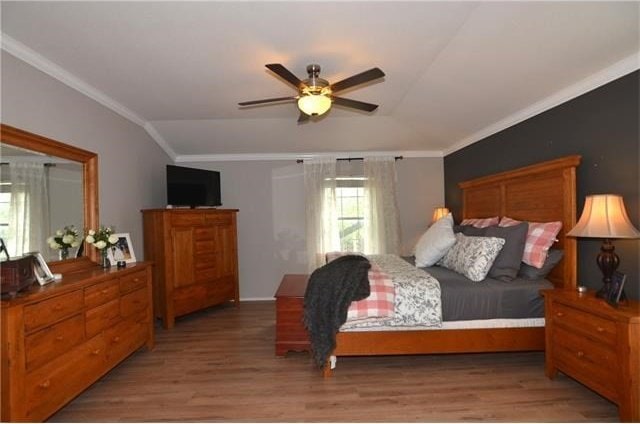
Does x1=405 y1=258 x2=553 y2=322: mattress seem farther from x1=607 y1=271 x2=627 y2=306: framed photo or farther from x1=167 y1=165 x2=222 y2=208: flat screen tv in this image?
x1=167 y1=165 x2=222 y2=208: flat screen tv

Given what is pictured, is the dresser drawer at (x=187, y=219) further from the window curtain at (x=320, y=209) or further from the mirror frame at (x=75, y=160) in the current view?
the window curtain at (x=320, y=209)

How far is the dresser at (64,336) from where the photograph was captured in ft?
5.86

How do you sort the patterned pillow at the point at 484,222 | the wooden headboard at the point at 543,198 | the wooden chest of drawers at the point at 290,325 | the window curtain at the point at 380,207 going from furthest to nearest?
the window curtain at the point at 380,207 → the patterned pillow at the point at 484,222 → the wooden chest of drawers at the point at 290,325 → the wooden headboard at the point at 543,198

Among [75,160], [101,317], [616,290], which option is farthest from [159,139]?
[616,290]

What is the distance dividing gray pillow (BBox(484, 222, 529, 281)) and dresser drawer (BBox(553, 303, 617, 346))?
17.9 inches

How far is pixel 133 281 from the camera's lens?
118 inches

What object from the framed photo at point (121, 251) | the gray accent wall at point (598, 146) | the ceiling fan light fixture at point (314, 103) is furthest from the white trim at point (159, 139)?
the gray accent wall at point (598, 146)

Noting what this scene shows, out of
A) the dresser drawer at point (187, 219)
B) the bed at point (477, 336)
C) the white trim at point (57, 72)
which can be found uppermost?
the white trim at point (57, 72)

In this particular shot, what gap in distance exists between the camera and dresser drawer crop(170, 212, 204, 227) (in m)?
4.03

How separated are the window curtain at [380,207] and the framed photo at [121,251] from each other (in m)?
3.25

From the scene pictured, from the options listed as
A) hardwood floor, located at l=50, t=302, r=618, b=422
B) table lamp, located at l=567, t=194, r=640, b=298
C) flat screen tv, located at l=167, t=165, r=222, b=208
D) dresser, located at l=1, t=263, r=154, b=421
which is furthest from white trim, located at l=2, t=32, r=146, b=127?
table lamp, located at l=567, t=194, r=640, b=298

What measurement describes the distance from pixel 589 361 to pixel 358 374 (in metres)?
1.56

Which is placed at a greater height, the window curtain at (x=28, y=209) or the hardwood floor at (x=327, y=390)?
the window curtain at (x=28, y=209)

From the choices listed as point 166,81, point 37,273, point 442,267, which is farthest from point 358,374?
point 166,81
